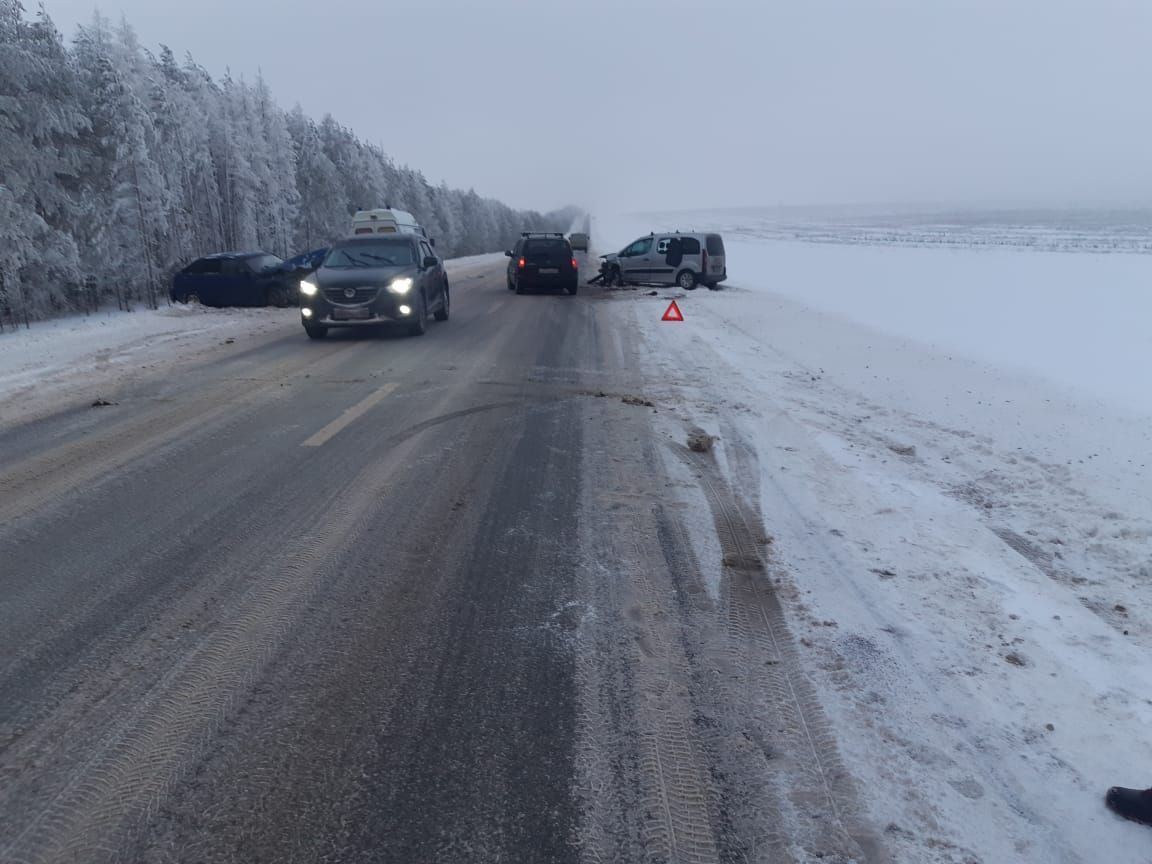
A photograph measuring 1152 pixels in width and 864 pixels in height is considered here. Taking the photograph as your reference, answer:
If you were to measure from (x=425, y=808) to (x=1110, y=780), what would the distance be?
99.2 inches

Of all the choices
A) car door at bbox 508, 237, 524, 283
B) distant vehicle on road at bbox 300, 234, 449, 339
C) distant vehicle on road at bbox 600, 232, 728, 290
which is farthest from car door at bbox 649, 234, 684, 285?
distant vehicle on road at bbox 300, 234, 449, 339

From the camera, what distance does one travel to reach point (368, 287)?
1328cm

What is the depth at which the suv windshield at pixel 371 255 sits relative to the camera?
14.1 meters

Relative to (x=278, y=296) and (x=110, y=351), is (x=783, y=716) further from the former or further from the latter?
(x=278, y=296)

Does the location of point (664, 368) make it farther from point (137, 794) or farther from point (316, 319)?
point (137, 794)

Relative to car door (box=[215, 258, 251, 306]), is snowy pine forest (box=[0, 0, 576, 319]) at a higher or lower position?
higher

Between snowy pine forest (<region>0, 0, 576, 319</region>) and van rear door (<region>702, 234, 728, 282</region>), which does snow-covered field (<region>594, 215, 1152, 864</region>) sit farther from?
snowy pine forest (<region>0, 0, 576, 319</region>)

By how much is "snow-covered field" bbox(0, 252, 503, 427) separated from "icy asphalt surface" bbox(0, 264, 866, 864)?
2.63 m

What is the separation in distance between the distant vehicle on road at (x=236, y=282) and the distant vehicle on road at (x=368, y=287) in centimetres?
865

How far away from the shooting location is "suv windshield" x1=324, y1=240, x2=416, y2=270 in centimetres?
1407

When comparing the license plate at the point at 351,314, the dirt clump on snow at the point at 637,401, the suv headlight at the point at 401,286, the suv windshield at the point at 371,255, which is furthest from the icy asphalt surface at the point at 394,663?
the suv windshield at the point at 371,255

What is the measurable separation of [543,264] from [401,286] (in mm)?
10435

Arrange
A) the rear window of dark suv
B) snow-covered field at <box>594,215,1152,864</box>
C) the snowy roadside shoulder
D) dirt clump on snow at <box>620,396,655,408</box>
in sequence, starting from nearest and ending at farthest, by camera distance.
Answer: snow-covered field at <box>594,215,1152,864</box> → dirt clump on snow at <box>620,396,655,408</box> → the snowy roadside shoulder → the rear window of dark suv

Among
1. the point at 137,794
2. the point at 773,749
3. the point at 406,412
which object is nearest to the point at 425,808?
the point at 137,794
